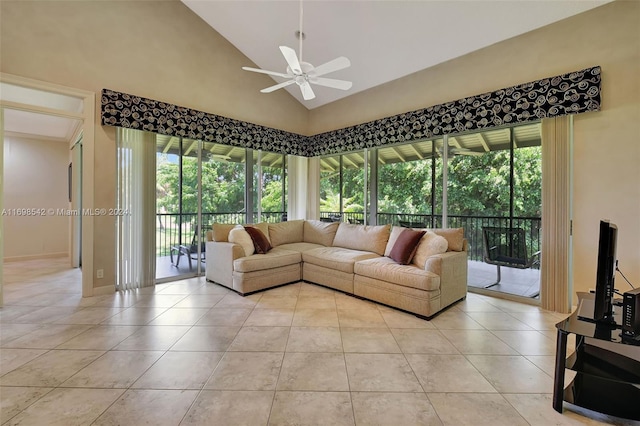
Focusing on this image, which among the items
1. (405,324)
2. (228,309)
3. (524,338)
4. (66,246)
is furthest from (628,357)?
(66,246)

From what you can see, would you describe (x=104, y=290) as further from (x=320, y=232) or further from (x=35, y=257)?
(x=35, y=257)

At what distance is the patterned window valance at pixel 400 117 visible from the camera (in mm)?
2979

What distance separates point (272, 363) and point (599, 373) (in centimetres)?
202

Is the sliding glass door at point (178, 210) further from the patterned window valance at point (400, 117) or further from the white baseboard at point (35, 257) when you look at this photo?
the white baseboard at point (35, 257)

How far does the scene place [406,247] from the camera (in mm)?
3420

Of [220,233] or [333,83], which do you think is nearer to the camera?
[333,83]

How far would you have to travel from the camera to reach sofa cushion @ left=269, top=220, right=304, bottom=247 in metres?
4.70

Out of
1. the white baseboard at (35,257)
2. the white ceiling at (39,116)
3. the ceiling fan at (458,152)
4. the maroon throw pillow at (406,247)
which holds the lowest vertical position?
the white baseboard at (35,257)

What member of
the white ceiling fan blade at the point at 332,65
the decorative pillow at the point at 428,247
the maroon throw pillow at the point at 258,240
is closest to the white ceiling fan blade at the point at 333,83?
the white ceiling fan blade at the point at 332,65

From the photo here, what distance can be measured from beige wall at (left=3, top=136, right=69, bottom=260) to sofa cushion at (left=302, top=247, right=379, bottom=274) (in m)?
5.58

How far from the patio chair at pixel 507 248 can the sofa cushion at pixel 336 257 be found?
1564 millimetres

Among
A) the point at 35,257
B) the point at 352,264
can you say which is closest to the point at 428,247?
the point at 352,264

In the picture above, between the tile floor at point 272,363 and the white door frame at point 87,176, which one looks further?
the white door frame at point 87,176

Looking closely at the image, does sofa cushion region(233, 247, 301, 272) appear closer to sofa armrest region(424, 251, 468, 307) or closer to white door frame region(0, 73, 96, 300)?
white door frame region(0, 73, 96, 300)
